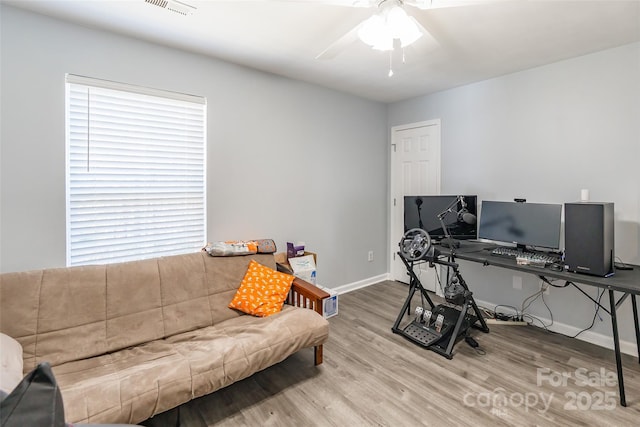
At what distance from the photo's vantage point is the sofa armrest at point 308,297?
2.29 meters

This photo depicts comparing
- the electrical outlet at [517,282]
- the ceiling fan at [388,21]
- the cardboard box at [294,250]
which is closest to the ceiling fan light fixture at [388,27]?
the ceiling fan at [388,21]

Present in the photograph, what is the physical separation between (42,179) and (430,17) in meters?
2.85

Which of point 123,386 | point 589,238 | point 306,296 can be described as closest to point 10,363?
point 123,386

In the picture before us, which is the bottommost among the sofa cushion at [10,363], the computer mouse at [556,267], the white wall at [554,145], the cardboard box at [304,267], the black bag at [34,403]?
the sofa cushion at [10,363]

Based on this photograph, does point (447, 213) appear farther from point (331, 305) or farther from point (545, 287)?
point (331, 305)

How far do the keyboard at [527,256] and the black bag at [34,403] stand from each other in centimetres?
279

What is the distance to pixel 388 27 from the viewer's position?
65.3 inches

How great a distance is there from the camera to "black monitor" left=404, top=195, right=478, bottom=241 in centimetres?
310

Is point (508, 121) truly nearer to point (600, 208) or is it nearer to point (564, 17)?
point (564, 17)

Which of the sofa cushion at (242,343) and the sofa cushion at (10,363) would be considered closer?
the sofa cushion at (10,363)

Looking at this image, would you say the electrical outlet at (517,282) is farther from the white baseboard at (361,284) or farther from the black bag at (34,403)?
the black bag at (34,403)

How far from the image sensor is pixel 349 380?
2.14 metres

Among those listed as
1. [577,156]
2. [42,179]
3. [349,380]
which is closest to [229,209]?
[42,179]

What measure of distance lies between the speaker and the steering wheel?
3.17ft
